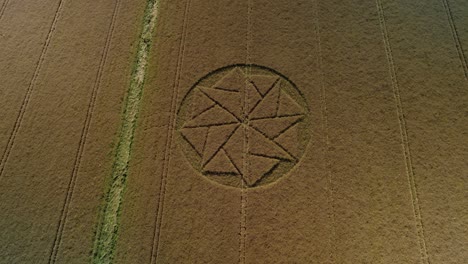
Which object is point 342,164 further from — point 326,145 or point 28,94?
point 28,94

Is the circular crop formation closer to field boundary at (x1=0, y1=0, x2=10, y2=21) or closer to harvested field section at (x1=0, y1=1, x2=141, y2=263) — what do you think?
harvested field section at (x1=0, y1=1, x2=141, y2=263)

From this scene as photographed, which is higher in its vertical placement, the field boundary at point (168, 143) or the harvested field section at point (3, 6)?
the harvested field section at point (3, 6)

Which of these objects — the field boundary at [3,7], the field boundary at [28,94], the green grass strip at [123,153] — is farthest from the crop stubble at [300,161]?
the field boundary at [3,7]

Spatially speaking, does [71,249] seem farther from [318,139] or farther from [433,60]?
[433,60]

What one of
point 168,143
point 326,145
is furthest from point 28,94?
point 326,145

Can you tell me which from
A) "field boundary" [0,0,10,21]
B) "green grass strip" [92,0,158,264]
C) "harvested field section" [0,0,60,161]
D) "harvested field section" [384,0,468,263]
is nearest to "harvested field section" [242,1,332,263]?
"harvested field section" [384,0,468,263]

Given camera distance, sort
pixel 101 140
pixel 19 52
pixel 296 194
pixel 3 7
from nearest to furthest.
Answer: pixel 296 194 → pixel 101 140 → pixel 19 52 → pixel 3 7

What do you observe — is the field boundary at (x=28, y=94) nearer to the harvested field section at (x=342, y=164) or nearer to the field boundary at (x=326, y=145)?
the harvested field section at (x=342, y=164)
